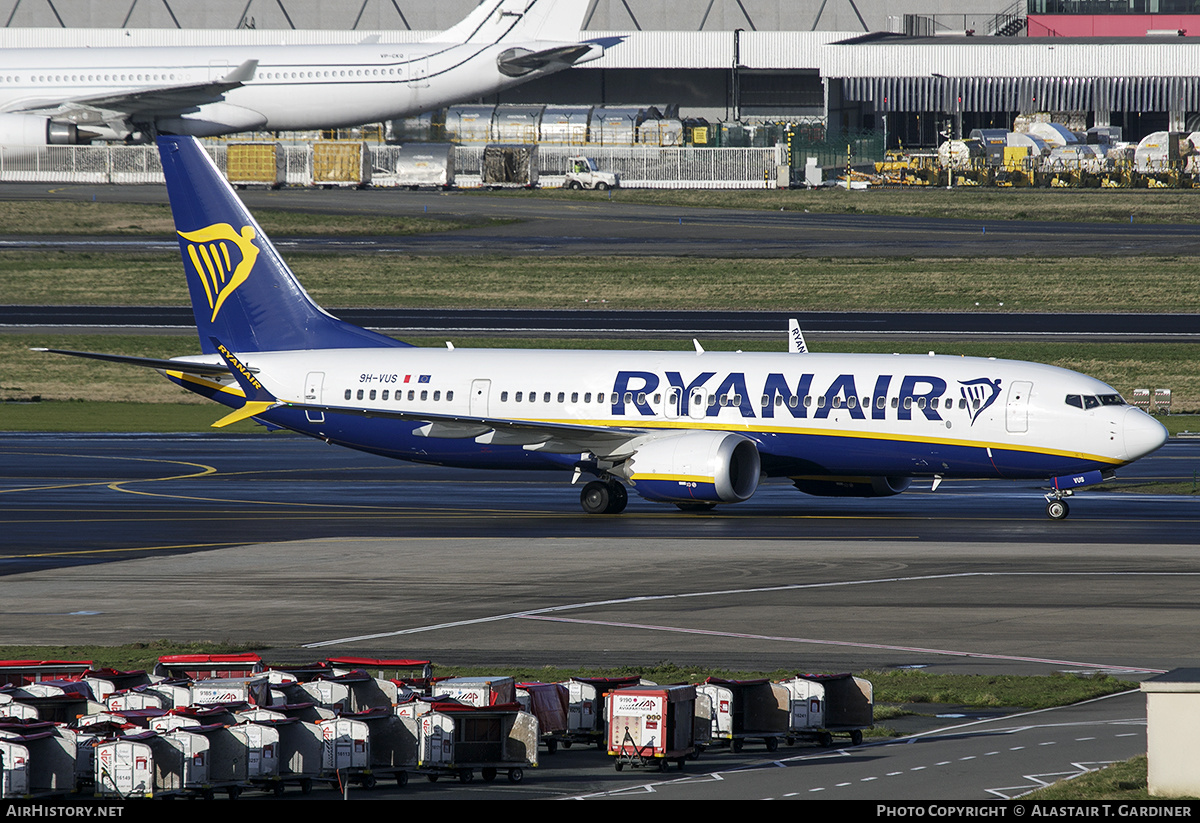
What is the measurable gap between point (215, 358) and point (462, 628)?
22.9 metres

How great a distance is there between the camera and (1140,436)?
40812mm

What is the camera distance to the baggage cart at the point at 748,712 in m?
20.2

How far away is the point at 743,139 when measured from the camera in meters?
138

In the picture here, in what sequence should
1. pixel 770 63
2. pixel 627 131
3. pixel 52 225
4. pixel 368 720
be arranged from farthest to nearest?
pixel 770 63 < pixel 627 131 < pixel 52 225 < pixel 368 720

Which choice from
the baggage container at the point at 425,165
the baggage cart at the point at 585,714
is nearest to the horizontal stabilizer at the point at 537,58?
the baggage container at the point at 425,165

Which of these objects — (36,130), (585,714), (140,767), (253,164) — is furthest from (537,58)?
(140,767)

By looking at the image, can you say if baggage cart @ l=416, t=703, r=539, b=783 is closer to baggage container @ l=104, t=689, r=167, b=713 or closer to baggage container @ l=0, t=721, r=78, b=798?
baggage container @ l=104, t=689, r=167, b=713

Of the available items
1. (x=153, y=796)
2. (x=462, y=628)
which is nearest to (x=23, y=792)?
(x=153, y=796)

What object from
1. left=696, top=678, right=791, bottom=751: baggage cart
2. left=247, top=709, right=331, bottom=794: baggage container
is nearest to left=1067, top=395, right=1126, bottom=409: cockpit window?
left=696, top=678, right=791, bottom=751: baggage cart

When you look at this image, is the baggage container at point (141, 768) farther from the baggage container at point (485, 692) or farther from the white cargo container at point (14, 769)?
the baggage container at point (485, 692)

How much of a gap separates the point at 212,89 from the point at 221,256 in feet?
226

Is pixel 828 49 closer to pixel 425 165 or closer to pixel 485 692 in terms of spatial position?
pixel 425 165

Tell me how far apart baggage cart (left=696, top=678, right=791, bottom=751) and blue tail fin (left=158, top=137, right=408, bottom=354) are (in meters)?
31.2

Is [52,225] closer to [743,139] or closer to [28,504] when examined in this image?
[743,139]
